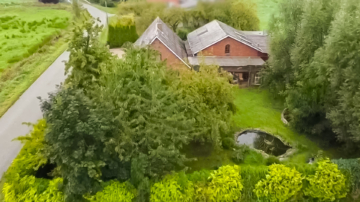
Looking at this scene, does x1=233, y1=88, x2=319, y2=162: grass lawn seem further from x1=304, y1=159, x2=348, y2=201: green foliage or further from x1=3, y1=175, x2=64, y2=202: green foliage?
x1=3, y1=175, x2=64, y2=202: green foliage

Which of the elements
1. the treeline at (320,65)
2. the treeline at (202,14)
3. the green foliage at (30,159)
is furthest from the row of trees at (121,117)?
the treeline at (202,14)

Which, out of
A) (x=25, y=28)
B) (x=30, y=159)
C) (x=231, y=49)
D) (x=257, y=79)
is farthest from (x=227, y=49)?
(x=25, y=28)

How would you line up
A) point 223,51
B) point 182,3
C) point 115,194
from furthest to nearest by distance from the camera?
point 182,3, point 223,51, point 115,194

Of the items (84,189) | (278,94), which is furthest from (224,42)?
(84,189)

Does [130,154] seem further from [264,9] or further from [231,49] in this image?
[264,9]

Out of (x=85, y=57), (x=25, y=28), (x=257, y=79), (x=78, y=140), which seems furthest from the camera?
(x=25, y=28)

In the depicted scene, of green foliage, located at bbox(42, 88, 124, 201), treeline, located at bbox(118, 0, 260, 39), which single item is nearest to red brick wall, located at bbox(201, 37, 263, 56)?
treeline, located at bbox(118, 0, 260, 39)
